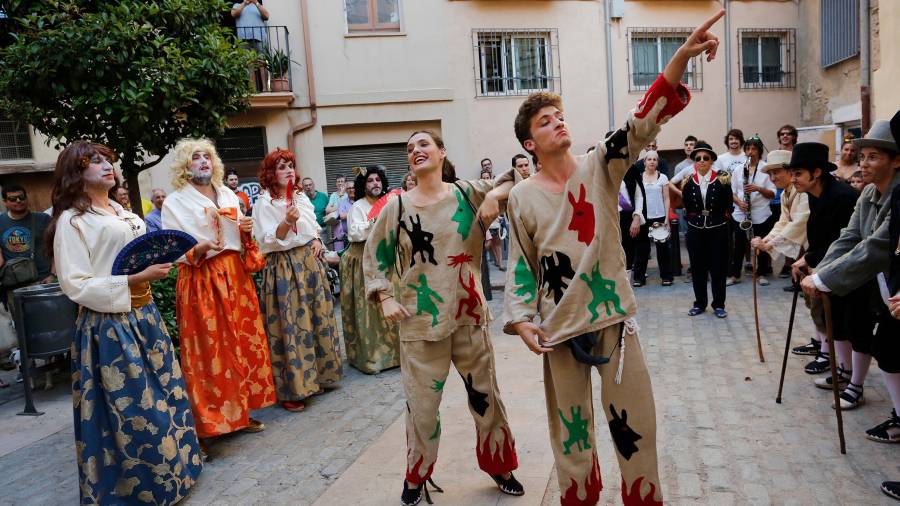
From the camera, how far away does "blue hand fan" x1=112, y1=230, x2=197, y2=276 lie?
12.8 feet

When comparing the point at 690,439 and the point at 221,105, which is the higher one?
the point at 221,105

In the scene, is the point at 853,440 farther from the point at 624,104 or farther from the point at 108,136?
the point at 624,104

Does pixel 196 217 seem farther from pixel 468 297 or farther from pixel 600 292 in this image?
pixel 600 292

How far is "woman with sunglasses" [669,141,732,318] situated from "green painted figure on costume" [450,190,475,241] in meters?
4.98

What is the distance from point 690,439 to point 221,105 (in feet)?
16.7

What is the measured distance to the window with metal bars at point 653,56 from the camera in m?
15.7

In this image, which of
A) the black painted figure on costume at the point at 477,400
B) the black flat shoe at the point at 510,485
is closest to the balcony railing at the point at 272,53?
the black painted figure on costume at the point at 477,400

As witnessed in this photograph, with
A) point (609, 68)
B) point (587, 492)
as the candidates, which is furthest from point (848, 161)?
point (609, 68)

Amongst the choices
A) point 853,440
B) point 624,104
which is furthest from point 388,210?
point 624,104

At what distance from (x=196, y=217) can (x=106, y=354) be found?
4.06ft

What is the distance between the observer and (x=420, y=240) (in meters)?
3.71

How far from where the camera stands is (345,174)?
1483 centimetres

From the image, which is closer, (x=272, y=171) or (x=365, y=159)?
(x=272, y=171)

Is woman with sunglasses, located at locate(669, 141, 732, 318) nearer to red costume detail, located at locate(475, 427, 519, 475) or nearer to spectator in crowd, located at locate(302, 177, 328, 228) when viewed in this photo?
red costume detail, located at locate(475, 427, 519, 475)
